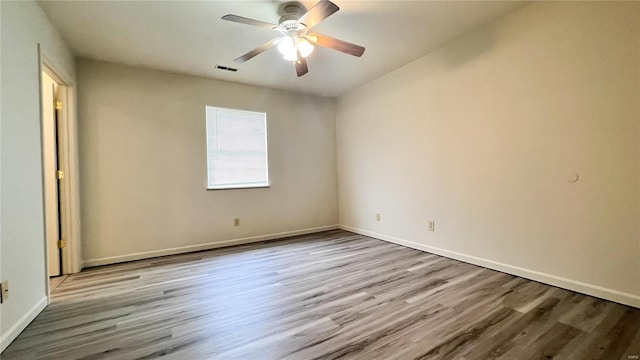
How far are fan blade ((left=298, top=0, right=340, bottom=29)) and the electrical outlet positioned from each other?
2.67 meters

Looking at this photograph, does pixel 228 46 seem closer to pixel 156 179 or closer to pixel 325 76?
pixel 325 76

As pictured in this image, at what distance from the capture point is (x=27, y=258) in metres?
1.97

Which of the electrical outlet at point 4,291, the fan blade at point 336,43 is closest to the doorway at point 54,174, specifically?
the electrical outlet at point 4,291

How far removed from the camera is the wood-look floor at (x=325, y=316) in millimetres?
1596

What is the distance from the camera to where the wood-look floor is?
1.60m

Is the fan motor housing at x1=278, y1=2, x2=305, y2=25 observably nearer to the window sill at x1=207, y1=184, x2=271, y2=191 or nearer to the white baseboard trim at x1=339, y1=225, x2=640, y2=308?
the window sill at x1=207, y1=184, x2=271, y2=191

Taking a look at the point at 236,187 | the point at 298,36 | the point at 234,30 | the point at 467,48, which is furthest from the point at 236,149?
the point at 467,48

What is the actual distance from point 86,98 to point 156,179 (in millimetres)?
1210

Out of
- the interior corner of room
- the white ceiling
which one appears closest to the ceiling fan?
the white ceiling

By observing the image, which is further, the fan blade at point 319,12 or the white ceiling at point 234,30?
the white ceiling at point 234,30

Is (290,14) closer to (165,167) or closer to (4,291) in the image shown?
(165,167)

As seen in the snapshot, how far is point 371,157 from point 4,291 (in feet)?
13.1

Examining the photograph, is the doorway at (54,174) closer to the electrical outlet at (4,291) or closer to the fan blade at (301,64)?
the electrical outlet at (4,291)

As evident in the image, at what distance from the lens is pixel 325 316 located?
1.97 meters
